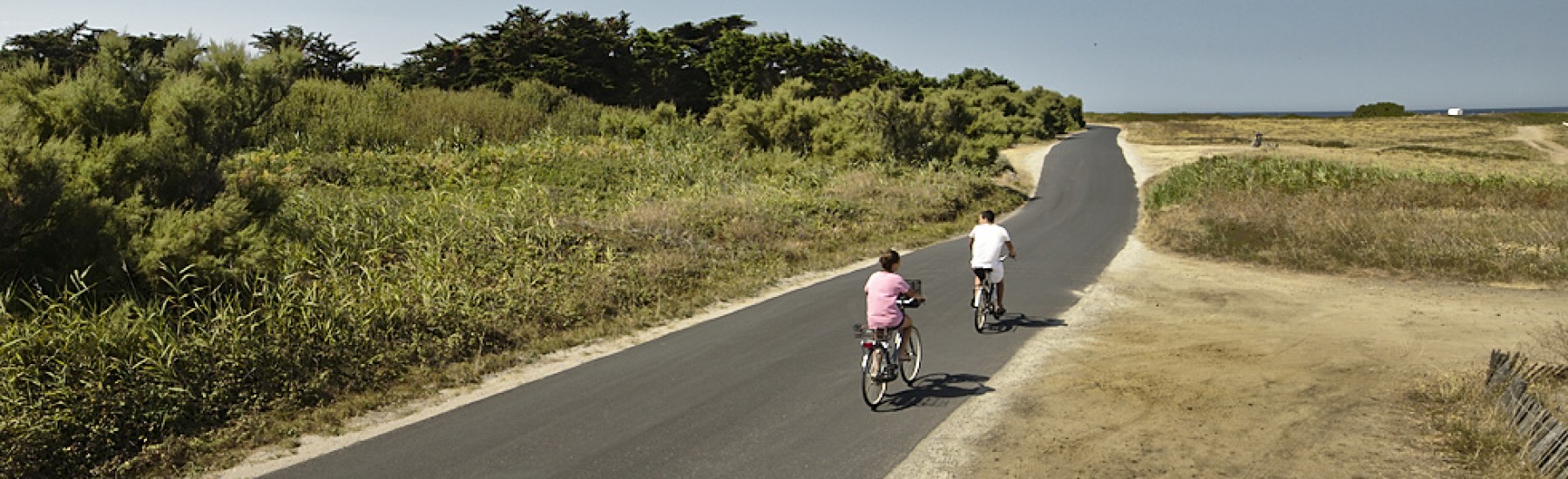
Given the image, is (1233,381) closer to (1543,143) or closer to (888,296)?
(888,296)

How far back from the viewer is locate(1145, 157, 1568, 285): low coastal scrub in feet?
66.4

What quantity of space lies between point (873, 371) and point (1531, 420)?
6174 mm

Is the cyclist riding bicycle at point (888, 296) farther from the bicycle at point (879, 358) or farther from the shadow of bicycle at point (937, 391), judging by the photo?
the shadow of bicycle at point (937, 391)

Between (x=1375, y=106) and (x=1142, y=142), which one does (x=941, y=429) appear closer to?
(x=1142, y=142)

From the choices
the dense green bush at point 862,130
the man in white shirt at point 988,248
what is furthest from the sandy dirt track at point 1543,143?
the man in white shirt at point 988,248

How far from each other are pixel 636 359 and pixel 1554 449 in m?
9.65

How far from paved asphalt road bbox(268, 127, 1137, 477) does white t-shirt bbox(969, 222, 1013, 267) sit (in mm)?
1175

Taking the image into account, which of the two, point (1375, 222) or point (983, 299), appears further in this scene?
point (1375, 222)

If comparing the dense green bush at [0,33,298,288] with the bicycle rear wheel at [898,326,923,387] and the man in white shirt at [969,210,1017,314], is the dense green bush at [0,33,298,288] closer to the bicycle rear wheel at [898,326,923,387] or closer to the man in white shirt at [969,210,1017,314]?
the bicycle rear wheel at [898,326,923,387]

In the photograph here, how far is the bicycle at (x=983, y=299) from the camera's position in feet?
44.4

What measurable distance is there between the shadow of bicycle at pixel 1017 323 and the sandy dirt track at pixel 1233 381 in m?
0.39

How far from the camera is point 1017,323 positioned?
47.4 ft

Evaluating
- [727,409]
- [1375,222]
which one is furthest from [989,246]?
[1375,222]

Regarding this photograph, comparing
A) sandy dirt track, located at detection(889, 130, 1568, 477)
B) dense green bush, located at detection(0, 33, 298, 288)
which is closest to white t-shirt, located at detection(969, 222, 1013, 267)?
sandy dirt track, located at detection(889, 130, 1568, 477)
